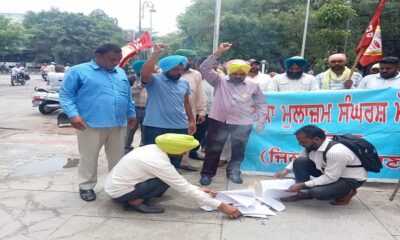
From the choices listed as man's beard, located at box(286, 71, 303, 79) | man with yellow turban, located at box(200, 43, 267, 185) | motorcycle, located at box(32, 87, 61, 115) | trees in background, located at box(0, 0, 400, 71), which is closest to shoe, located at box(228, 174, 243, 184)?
man with yellow turban, located at box(200, 43, 267, 185)

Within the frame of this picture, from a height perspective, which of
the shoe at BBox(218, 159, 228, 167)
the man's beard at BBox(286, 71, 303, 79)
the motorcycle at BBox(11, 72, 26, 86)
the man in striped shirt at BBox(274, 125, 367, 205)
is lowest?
the motorcycle at BBox(11, 72, 26, 86)

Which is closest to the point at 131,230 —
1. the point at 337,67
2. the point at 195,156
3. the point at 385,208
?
the point at 385,208

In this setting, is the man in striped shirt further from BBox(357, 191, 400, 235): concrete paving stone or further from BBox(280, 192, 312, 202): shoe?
BBox(357, 191, 400, 235): concrete paving stone

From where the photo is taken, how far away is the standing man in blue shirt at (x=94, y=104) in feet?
13.0

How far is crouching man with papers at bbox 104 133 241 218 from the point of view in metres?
3.57

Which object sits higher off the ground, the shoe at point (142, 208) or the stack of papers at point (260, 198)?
the stack of papers at point (260, 198)

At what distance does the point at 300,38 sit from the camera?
74.8 feet

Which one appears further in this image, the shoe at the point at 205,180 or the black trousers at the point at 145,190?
the shoe at the point at 205,180

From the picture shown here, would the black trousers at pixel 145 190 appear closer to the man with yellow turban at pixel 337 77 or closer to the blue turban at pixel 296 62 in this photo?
the blue turban at pixel 296 62

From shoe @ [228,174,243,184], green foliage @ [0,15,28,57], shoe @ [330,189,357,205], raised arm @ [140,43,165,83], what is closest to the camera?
raised arm @ [140,43,165,83]

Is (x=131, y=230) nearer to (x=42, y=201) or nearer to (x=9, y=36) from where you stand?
(x=42, y=201)

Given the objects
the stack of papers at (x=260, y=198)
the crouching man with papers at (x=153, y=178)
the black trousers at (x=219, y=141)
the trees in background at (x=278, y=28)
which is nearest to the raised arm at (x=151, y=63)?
the crouching man with papers at (x=153, y=178)

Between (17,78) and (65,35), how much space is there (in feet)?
73.2

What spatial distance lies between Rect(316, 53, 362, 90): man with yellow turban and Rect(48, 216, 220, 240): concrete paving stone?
2824mm
